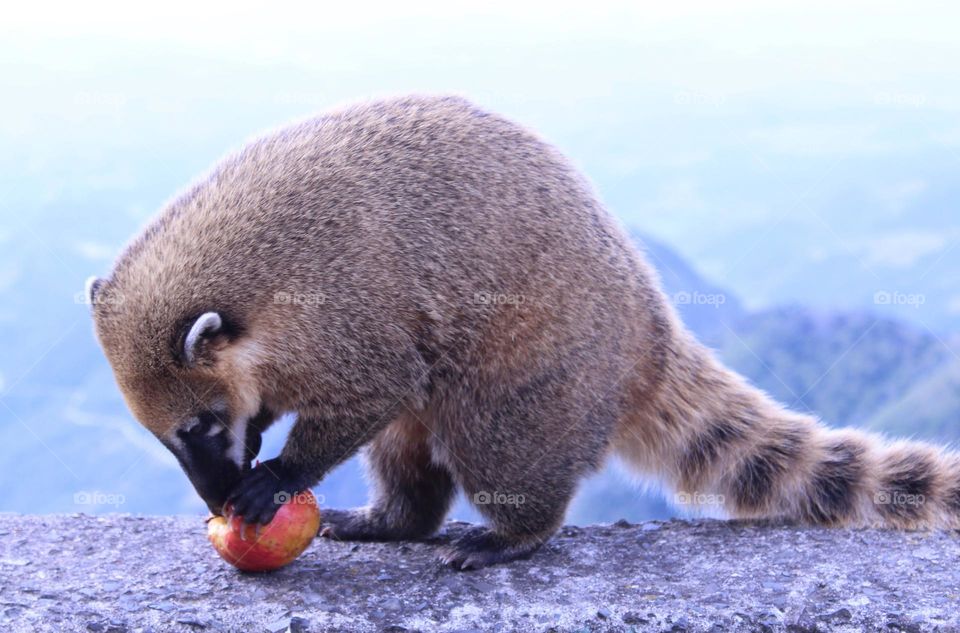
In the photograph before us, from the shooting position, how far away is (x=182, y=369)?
3826 mm

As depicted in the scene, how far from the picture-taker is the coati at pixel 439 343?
391cm

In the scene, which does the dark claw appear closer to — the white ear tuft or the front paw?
the front paw

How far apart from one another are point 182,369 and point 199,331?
0.22 metres

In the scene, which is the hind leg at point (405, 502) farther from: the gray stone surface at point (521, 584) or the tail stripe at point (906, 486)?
the tail stripe at point (906, 486)

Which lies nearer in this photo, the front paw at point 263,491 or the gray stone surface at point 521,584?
the gray stone surface at point 521,584

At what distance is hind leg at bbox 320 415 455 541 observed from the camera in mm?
4754

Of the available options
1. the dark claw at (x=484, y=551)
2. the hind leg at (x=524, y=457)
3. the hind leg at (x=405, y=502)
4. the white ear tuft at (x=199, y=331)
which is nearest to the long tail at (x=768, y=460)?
the hind leg at (x=524, y=457)

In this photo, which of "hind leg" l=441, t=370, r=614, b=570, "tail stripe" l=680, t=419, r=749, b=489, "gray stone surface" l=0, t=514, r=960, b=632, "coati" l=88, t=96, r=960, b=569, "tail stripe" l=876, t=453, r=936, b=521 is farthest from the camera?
"tail stripe" l=680, t=419, r=749, b=489

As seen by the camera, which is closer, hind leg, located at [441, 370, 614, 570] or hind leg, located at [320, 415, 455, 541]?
hind leg, located at [441, 370, 614, 570]

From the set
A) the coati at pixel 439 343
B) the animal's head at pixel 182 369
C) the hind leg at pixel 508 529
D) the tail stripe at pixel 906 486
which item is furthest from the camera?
the tail stripe at pixel 906 486

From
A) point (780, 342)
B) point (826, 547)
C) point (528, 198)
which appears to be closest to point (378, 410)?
point (528, 198)

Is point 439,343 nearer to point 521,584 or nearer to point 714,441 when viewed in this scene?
point 521,584

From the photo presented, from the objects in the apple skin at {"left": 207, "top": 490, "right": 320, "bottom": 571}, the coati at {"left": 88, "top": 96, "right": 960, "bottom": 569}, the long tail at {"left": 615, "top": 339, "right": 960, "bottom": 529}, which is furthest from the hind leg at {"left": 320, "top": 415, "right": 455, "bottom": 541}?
the long tail at {"left": 615, "top": 339, "right": 960, "bottom": 529}

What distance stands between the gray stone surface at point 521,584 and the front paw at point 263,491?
13.7 inches
